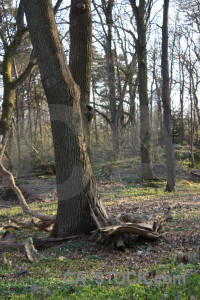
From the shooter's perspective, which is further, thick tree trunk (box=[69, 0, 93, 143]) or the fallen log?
thick tree trunk (box=[69, 0, 93, 143])

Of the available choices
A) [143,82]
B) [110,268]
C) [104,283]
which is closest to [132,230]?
[110,268]

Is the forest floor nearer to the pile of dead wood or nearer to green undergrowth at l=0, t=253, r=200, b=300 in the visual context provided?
green undergrowth at l=0, t=253, r=200, b=300

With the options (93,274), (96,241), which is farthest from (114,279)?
(96,241)

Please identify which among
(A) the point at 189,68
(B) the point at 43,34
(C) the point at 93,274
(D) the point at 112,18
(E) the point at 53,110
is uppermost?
(D) the point at 112,18

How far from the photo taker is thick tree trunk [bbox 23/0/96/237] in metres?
6.61

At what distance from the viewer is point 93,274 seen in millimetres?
5000

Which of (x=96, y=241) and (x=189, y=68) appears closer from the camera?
(x=96, y=241)

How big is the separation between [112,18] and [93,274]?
1895 centimetres

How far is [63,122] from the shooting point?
673 cm

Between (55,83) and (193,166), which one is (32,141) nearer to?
(193,166)

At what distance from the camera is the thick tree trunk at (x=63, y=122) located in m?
6.61

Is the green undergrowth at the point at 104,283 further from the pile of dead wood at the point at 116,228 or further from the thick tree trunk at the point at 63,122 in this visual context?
the thick tree trunk at the point at 63,122

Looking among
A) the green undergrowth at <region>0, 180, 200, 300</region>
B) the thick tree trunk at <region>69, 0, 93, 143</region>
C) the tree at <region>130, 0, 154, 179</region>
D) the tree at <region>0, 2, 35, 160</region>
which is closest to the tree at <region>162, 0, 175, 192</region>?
the tree at <region>130, 0, 154, 179</region>

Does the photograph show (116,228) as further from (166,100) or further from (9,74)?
(9,74)
